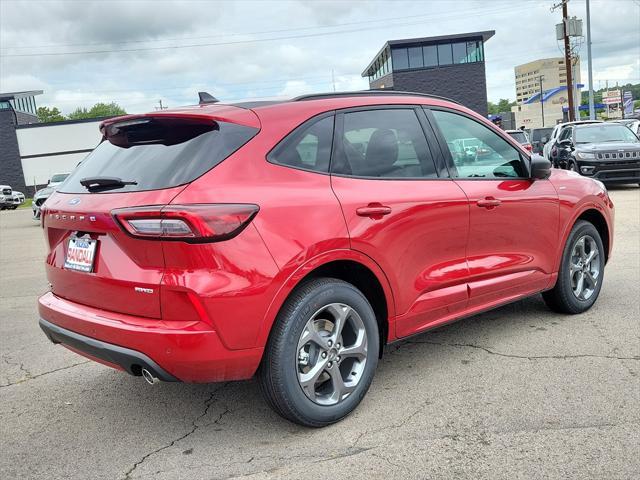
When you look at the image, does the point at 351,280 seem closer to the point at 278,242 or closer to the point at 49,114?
the point at 278,242

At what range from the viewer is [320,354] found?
316 cm

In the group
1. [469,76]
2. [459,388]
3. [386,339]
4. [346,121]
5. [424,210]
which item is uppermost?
[469,76]

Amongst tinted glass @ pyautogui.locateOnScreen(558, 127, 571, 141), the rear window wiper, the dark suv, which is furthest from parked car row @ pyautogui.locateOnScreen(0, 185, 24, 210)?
the rear window wiper

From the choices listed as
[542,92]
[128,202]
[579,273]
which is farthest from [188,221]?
[542,92]

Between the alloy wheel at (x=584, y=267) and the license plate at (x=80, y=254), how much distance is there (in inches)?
144

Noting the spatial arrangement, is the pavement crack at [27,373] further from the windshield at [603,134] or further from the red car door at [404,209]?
the windshield at [603,134]

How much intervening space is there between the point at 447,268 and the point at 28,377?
3.02m

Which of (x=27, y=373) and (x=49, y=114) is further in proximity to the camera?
(x=49, y=114)

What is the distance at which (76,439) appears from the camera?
3260 millimetres

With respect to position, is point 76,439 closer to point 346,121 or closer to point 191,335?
point 191,335

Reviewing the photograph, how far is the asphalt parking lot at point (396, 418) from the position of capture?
283 cm

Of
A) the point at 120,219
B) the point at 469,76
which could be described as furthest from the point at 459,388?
the point at 469,76

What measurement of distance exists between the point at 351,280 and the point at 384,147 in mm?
835

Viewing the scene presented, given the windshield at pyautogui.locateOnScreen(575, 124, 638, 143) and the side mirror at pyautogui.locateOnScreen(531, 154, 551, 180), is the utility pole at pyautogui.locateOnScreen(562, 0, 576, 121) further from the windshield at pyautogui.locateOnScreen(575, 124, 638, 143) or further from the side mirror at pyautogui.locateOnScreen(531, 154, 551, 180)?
the side mirror at pyautogui.locateOnScreen(531, 154, 551, 180)
